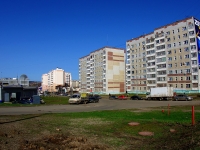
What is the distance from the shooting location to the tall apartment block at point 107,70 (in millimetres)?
107062

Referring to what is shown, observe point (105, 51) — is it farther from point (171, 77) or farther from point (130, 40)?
point (171, 77)

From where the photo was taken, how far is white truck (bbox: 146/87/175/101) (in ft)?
162

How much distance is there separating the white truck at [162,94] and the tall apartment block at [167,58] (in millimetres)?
20241

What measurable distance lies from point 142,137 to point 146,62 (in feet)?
263

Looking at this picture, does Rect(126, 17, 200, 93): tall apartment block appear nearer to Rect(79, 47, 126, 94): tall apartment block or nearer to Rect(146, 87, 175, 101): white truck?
Rect(79, 47, 126, 94): tall apartment block

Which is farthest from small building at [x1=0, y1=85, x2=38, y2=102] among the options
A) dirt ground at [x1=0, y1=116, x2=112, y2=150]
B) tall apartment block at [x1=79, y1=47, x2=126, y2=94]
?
tall apartment block at [x1=79, y1=47, x2=126, y2=94]

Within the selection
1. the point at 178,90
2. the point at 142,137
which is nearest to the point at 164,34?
the point at 178,90

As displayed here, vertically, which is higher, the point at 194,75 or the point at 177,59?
the point at 177,59

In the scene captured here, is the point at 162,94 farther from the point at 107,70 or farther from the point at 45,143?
the point at 107,70

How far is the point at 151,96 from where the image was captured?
53.2m

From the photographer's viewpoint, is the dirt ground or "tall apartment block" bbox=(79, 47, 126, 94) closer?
the dirt ground

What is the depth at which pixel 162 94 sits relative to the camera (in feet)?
165

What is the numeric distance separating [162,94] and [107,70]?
58387mm

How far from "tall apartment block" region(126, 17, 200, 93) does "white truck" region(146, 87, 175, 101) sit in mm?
20241
